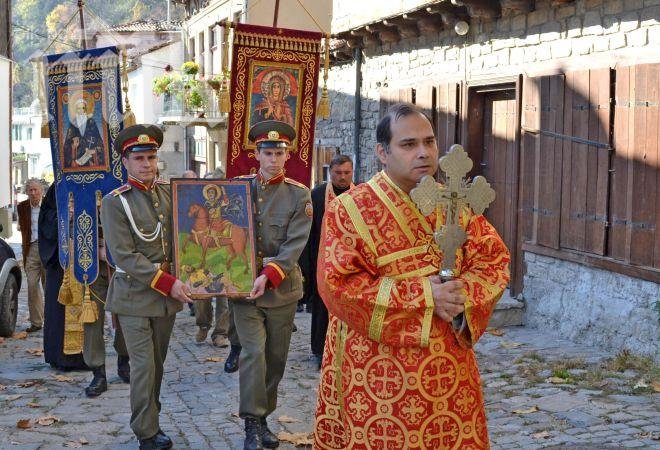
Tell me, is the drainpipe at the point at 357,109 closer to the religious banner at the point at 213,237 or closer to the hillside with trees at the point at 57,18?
the hillside with trees at the point at 57,18

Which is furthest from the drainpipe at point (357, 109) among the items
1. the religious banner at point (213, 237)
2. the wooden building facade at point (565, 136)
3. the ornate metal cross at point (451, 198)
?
the ornate metal cross at point (451, 198)

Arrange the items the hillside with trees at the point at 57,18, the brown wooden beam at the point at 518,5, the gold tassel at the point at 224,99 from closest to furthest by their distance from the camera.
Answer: the gold tassel at the point at 224,99, the hillside with trees at the point at 57,18, the brown wooden beam at the point at 518,5

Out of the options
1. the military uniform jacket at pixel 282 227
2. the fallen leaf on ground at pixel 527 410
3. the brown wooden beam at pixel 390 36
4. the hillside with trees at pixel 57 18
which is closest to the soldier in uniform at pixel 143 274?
the military uniform jacket at pixel 282 227

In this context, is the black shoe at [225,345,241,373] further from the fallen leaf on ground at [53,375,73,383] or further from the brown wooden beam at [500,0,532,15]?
the brown wooden beam at [500,0,532,15]

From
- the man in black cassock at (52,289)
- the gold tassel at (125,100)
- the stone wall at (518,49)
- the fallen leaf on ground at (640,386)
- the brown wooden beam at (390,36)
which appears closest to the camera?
the fallen leaf on ground at (640,386)

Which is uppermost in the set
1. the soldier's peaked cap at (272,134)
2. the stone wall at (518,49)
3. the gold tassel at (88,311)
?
the stone wall at (518,49)

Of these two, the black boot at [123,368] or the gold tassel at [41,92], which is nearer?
the black boot at [123,368]

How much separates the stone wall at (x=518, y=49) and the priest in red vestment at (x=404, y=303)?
5347 millimetres

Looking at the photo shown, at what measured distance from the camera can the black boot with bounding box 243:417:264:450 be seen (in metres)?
6.14

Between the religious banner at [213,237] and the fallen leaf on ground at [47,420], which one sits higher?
the religious banner at [213,237]

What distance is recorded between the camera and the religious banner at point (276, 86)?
8.50 meters

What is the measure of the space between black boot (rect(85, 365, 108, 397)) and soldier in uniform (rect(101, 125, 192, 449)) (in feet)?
5.58

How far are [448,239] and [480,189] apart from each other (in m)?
0.25

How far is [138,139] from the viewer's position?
629 cm
